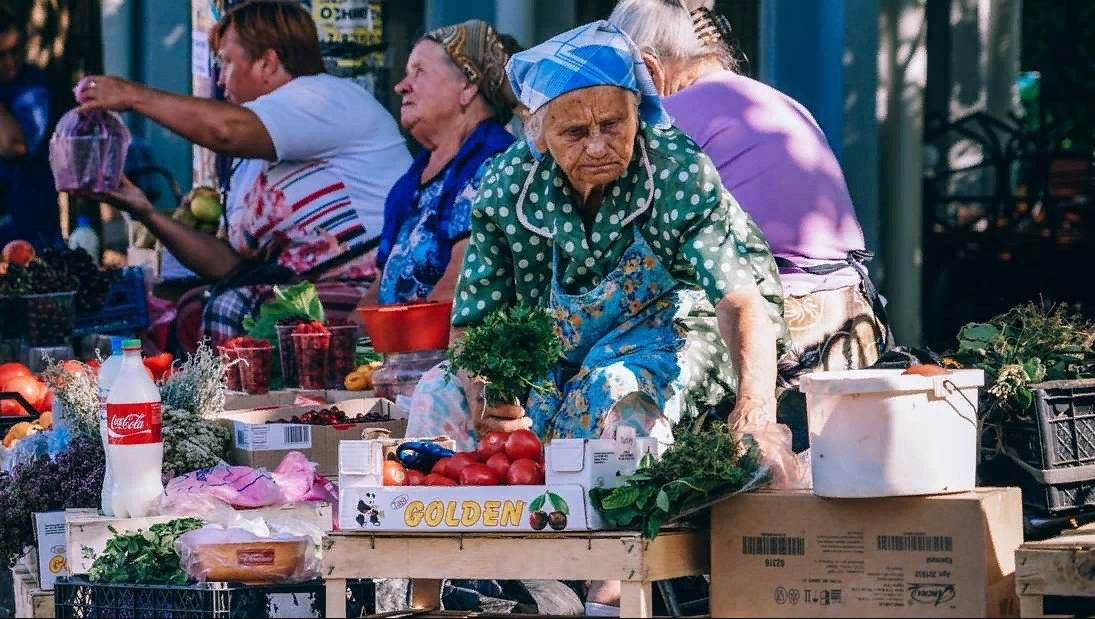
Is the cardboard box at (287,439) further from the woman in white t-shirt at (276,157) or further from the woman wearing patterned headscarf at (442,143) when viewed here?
the woman in white t-shirt at (276,157)

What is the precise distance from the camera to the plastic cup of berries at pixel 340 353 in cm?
635

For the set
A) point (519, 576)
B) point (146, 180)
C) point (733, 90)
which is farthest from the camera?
point (146, 180)

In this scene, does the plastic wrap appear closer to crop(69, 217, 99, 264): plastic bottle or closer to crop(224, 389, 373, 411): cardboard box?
crop(224, 389, 373, 411): cardboard box

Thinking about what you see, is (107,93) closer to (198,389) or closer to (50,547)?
(198,389)

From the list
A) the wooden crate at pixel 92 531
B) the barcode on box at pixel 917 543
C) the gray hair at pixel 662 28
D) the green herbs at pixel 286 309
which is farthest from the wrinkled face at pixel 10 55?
the barcode on box at pixel 917 543

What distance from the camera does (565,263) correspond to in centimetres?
472

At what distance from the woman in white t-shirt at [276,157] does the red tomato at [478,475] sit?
10.1ft

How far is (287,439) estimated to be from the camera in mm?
5375

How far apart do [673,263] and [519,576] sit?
3.36 ft

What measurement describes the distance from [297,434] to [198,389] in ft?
1.19

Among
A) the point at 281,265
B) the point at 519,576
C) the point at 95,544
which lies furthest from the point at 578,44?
the point at 281,265

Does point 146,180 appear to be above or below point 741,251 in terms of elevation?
above

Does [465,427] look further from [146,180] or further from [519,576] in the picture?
[146,180]

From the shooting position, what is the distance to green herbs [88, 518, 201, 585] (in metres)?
4.37
